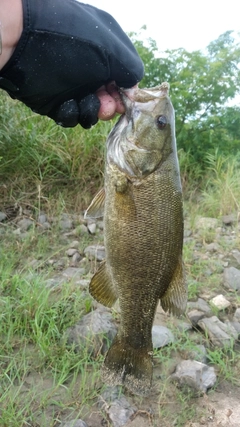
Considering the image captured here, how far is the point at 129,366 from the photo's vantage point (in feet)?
7.32

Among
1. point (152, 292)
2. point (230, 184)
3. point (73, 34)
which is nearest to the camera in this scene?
point (73, 34)

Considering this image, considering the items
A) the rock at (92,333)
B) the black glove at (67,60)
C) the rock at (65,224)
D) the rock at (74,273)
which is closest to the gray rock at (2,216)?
the rock at (65,224)

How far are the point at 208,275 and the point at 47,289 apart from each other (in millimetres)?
1475

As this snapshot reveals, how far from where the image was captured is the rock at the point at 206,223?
480 centimetres

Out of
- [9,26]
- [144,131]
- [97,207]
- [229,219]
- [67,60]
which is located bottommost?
[229,219]

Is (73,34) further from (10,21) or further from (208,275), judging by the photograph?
(208,275)

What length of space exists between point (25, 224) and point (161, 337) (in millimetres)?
2007

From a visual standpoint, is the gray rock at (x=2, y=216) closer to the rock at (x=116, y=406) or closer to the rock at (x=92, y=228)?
the rock at (x=92, y=228)

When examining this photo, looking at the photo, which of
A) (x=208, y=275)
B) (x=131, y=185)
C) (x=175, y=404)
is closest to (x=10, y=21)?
(x=131, y=185)

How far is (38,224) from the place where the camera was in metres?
4.46

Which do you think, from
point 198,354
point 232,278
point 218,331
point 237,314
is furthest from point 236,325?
point 232,278

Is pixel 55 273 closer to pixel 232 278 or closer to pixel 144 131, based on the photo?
pixel 232 278

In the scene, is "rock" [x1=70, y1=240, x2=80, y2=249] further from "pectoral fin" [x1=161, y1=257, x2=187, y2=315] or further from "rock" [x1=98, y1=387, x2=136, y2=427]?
"pectoral fin" [x1=161, y1=257, x2=187, y2=315]

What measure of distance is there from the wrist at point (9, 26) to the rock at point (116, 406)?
1.86 meters
